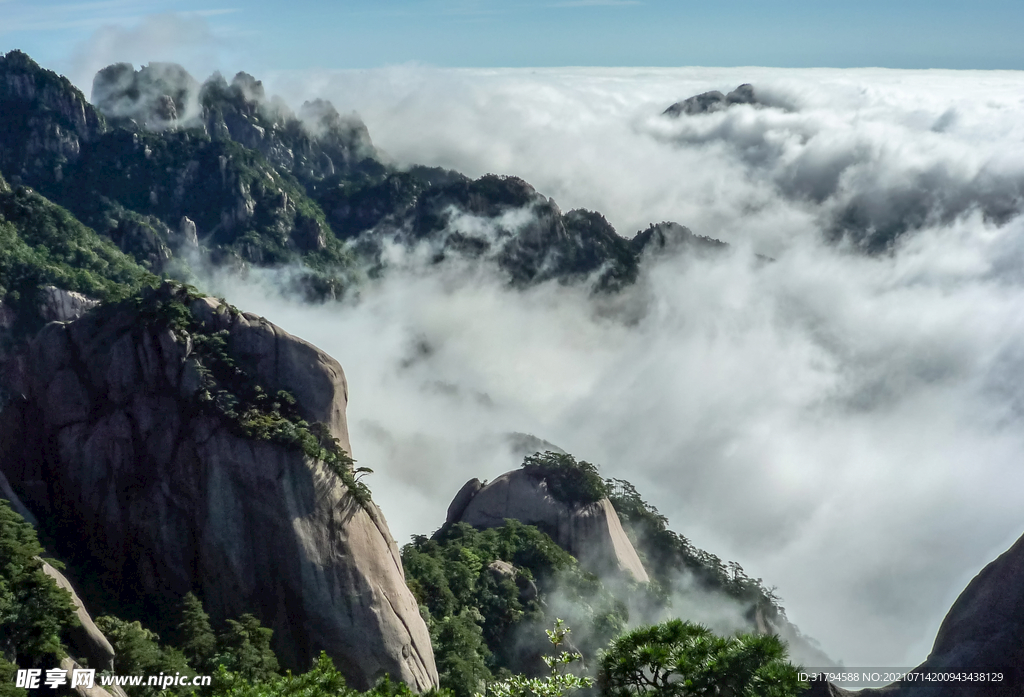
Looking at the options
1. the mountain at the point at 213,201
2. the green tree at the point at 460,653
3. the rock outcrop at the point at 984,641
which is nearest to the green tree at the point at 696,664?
the rock outcrop at the point at 984,641

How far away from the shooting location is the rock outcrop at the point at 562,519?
196 ft

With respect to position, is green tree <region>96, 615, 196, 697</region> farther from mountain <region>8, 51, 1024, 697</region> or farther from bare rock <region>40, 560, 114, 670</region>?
bare rock <region>40, 560, 114, 670</region>

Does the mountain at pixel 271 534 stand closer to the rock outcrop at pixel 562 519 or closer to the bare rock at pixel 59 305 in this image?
the rock outcrop at pixel 562 519

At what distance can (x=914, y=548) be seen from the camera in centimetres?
14888

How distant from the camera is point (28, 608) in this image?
30.4 m

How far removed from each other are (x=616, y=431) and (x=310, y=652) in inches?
6300

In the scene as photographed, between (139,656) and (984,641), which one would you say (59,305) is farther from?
(984,641)

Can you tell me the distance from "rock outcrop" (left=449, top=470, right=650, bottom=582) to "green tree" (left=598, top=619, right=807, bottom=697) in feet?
115

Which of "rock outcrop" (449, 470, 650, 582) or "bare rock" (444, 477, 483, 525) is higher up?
"bare rock" (444, 477, 483, 525)

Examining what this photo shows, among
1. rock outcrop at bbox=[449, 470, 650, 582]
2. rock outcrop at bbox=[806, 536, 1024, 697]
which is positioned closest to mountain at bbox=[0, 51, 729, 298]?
rock outcrop at bbox=[449, 470, 650, 582]

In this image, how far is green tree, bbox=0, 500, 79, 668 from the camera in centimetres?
2966

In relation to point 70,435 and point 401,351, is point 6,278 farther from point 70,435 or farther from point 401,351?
point 401,351

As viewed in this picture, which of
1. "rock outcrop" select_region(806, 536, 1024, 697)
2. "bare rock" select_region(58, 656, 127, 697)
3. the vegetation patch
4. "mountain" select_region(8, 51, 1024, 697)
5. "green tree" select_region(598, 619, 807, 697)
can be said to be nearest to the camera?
"green tree" select_region(598, 619, 807, 697)

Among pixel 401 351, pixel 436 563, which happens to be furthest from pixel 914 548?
pixel 436 563
